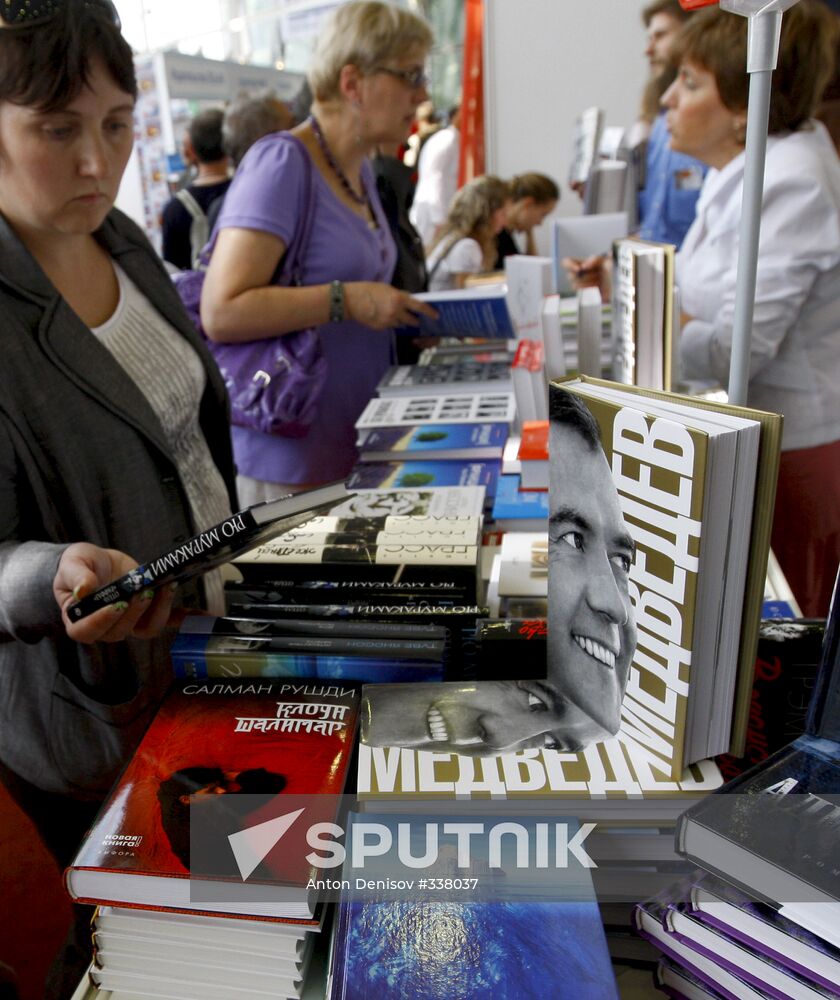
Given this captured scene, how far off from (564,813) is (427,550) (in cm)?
35

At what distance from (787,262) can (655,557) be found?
4.23 ft

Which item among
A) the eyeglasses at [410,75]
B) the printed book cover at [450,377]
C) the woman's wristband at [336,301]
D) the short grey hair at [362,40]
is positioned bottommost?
the printed book cover at [450,377]

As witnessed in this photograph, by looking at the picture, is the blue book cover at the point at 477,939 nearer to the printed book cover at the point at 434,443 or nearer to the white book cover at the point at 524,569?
the white book cover at the point at 524,569

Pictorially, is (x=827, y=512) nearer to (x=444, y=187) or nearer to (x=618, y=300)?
(x=618, y=300)

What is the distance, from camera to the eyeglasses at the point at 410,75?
6.39 feet

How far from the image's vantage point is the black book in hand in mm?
714

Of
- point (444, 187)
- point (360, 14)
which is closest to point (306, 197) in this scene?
point (360, 14)

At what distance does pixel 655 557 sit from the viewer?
2.18 ft

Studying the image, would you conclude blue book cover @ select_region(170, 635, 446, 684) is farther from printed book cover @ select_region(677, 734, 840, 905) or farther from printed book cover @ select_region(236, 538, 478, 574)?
printed book cover @ select_region(677, 734, 840, 905)

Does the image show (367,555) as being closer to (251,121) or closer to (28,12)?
(28,12)

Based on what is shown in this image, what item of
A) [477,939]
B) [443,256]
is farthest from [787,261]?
[443,256]

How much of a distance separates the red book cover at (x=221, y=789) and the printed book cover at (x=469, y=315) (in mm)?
1550

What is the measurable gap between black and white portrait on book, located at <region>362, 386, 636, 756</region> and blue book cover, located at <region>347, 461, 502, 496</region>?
68 centimetres

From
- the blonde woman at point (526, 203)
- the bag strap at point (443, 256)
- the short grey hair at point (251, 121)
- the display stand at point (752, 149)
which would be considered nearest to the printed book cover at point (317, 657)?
the display stand at point (752, 149)
